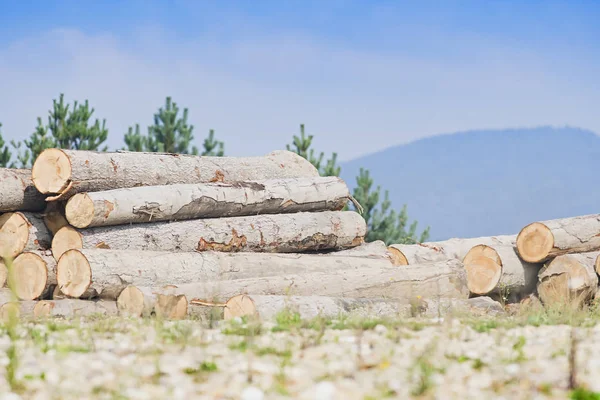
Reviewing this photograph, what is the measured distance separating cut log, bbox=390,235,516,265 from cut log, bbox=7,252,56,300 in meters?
4.97

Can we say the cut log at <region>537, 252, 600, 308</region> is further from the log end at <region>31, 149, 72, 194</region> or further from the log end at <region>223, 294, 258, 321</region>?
the log end at <region>31, 149, 72, 194</region>

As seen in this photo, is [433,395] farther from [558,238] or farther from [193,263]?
[558,238]

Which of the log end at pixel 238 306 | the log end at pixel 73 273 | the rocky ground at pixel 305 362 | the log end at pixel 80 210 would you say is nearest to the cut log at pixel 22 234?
the log end at pixel 80 210

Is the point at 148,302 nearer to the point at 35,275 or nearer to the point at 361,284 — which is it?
the point at 35,275

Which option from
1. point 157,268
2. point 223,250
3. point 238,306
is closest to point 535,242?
point 223,250

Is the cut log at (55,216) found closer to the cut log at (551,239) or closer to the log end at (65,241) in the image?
the log end at (65,241)

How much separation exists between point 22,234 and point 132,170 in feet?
5.40

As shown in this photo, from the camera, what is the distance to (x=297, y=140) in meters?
16.9

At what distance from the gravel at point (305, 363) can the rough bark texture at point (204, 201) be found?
361 cm

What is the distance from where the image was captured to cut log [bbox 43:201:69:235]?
1009 cm

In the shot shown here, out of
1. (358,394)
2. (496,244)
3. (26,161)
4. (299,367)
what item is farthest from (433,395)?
Result: (26,161)

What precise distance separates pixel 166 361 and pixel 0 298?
586 centimetres

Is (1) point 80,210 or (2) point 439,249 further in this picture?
(2) point 439,249

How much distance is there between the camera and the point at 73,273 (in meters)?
8.89
